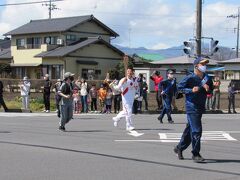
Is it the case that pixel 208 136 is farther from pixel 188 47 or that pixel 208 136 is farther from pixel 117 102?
pixel 188 47

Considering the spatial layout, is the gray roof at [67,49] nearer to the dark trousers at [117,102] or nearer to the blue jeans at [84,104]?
the blue jeans at [84,104]

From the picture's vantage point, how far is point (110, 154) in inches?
423

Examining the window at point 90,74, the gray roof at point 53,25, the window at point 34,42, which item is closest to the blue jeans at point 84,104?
the window at point 90,74

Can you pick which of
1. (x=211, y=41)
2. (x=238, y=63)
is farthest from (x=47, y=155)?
(x=238, y=63)

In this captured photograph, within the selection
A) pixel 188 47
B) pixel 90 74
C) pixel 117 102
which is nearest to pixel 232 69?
pixel 90 74

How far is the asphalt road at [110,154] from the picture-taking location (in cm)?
862

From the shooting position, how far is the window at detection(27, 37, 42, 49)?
59062 mm

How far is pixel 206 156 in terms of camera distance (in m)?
10.6

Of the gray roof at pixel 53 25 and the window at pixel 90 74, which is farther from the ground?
the gray roof at pixel 53 25

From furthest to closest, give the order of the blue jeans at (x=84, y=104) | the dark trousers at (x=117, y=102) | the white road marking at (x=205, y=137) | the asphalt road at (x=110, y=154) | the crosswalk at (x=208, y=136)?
the blue jeans at (x=84, y=104) → the dark trousers at (x=117, y=102) → the crosswalk at (x=208, y=136) → the white road marking at (x=205, y=137) → the asphalt road at (x=110, y=154)

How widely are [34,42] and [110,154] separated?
50.0 meters

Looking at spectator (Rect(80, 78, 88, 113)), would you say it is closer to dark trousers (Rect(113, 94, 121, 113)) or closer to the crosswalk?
dark trousers (Rect(113, 94, 121, 113))

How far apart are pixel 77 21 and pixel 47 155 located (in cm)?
4835

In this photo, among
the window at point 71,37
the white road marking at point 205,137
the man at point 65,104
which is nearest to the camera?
the white road marking at point 205,137
